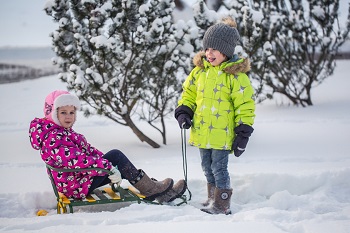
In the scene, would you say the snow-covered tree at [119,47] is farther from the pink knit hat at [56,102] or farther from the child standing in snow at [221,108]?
the child standing in snow at [221,108]

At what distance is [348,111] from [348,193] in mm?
4799

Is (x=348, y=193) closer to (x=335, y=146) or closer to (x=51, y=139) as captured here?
(x=335, y=146)

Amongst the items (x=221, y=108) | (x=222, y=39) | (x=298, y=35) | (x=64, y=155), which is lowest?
(x=64, y=155)

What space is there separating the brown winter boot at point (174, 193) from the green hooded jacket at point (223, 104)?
17.5 inches

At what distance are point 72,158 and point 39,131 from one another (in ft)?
1.09

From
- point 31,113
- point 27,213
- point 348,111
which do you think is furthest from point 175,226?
point 31,113

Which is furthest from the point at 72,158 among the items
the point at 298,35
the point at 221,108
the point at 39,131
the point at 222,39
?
the point at 298,35

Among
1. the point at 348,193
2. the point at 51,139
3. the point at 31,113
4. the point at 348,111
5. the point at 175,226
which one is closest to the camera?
the point at 175,226

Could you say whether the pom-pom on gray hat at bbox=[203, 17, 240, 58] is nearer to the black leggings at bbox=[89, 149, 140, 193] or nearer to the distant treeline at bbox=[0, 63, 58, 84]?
the black leggings at bbox=[89, 149, 140, 193]

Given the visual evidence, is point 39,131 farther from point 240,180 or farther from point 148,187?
point 240,180

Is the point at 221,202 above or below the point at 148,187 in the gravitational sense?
below

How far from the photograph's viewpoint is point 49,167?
3.39 meters

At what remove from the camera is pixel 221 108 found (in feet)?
11.7

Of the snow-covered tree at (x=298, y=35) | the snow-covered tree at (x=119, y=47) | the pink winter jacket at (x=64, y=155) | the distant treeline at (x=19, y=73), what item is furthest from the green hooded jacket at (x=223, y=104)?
the distant treeline at (x=19, y=73)
